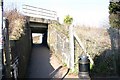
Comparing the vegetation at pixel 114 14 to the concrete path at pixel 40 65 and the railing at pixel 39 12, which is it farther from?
the railing at pixel 39 12

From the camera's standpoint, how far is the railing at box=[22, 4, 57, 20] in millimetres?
18475

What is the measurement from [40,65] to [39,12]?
7109 millimetres

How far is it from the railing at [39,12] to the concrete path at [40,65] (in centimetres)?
289


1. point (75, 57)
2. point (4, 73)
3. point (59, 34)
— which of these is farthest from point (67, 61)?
point (4, 73)

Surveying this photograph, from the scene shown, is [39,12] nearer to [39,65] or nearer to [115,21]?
[115,21]

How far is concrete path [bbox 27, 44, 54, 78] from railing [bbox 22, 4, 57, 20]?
9.48 ft

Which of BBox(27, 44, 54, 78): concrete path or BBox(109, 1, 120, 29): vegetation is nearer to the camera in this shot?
BBox(27, 44, 54, 78): concrete path

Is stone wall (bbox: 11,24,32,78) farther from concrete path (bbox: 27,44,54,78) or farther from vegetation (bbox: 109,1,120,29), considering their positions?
vegetation (bbox: 109,1,120,29)

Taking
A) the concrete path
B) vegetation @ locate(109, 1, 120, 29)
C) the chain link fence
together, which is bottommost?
the concrete path

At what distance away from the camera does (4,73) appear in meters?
6.24

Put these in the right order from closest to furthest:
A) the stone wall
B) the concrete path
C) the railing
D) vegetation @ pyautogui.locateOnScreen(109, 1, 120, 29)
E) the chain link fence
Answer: the stone wall < the concrete path < the chain link fence < vegetation @ pyautogui.locateOnScreen(109, 1, 120, 29) < the railing

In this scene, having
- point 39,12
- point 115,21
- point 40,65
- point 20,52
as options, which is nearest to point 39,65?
point 40,65

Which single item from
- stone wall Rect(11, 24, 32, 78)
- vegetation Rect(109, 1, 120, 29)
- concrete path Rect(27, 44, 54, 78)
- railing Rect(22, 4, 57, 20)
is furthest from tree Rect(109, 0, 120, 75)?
railing Rect(22, 4, 57, 20)

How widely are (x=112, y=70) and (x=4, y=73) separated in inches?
320
